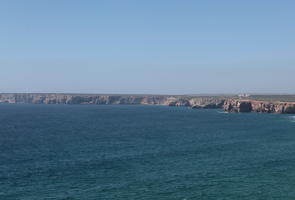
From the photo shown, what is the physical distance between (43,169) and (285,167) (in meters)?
36.0

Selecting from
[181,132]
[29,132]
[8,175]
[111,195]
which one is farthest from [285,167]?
[29,132]

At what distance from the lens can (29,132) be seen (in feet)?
347

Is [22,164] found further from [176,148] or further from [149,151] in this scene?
[176,148]

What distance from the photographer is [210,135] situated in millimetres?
98875

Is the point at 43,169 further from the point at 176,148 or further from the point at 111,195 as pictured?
the point at 176,148

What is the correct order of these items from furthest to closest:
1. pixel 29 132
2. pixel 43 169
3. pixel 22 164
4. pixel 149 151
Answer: pixel 29 132 → pixel 149 151 → pixel 22 164 → pixel 43 169

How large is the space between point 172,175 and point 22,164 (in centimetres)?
2381

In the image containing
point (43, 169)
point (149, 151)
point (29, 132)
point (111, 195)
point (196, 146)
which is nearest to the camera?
point (111, 195)

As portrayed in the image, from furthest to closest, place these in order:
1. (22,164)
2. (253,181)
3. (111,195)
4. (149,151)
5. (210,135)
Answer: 1. (210,135)
2. (149,151)
3. (22,164)
4. (253,181)
5. (111,195)

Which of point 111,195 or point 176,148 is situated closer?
point 111,195

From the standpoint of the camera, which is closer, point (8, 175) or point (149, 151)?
point (8, 175)

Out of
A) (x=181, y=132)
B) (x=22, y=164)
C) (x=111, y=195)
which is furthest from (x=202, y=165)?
(x=181, y=132)

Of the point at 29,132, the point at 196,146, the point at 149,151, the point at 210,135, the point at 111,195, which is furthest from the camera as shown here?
the point at 29,132

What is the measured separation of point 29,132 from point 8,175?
54.6 meters
